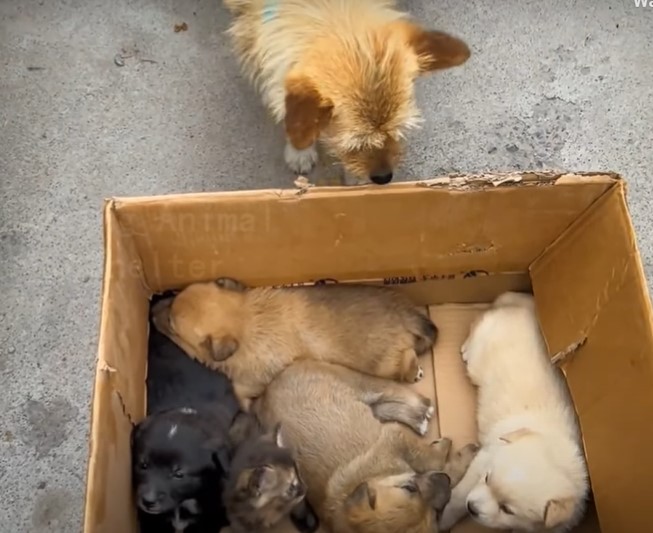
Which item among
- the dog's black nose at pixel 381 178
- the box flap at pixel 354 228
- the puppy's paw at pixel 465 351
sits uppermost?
the dog's black nose at pixel 381 178

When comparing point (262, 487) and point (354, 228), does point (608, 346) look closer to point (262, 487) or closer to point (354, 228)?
point (354, 228)

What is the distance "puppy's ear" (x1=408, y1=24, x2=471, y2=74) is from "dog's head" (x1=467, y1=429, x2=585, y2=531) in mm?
644

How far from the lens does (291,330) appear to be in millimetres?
1536

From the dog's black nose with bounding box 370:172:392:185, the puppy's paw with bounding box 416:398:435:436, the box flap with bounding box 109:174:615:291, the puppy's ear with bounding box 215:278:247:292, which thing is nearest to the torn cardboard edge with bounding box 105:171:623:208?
the box flap with bounding box 109:174:615:291

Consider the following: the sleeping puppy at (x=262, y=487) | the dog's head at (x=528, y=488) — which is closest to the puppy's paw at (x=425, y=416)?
the dog's head at (x=528, y=488)

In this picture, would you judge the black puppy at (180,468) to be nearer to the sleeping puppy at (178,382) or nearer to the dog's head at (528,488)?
the sleeping puppy at (178,382)

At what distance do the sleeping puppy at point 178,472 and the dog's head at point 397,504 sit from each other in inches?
8.4

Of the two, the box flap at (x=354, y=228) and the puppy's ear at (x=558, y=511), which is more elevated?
the box flap at (x=354, y=228)

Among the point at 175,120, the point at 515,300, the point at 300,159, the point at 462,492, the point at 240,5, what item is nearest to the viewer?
the point at 462,492

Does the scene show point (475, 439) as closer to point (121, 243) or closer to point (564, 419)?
point (564, 419)

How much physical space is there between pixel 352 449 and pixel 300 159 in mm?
681

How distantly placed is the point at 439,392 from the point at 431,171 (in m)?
0.53

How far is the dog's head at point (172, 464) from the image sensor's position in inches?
51.8

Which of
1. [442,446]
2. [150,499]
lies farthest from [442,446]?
[150,499]
